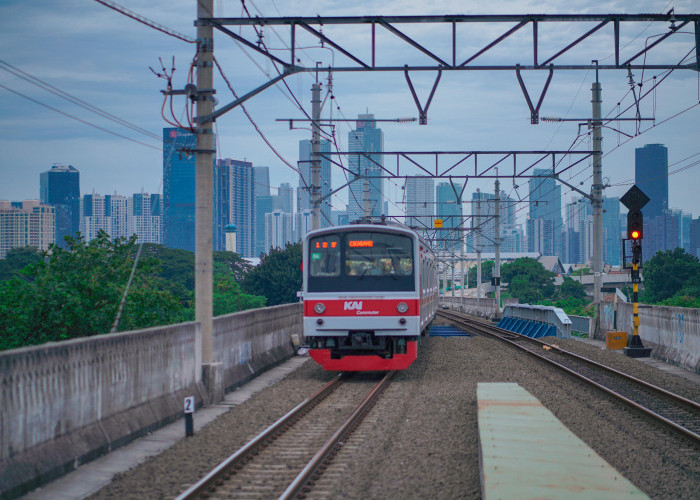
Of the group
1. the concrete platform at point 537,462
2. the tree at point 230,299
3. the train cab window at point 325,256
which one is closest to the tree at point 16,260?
the tree at point 230,299

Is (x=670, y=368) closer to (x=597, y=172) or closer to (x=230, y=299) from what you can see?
(x=597, y=172)

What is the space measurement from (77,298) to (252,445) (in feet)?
60.7

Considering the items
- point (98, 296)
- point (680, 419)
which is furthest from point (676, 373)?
point (98, 296)

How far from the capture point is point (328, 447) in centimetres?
925

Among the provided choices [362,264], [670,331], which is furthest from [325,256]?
[670,331]

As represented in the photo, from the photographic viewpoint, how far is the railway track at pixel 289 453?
7.60 meters

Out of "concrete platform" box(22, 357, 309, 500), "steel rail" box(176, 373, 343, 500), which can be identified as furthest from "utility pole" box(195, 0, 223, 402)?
"steel rail" box(176, 373, 343, 500)

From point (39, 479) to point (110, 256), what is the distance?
23.1 metres

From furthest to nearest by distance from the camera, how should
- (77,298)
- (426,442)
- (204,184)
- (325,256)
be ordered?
(77,298) < (325,256) < (204,184) < (426,442)

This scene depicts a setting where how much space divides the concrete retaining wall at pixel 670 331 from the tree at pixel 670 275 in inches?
3116

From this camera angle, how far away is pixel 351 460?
8922 millimetres

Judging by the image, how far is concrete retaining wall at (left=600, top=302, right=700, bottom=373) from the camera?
1797cm

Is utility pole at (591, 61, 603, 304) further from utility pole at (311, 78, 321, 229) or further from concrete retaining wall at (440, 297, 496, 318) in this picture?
concrete retaining wall at (440, 297, 496, 318)

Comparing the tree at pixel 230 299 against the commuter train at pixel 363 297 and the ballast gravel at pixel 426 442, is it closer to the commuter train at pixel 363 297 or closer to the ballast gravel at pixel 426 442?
the commuter train at pixel 363 297
